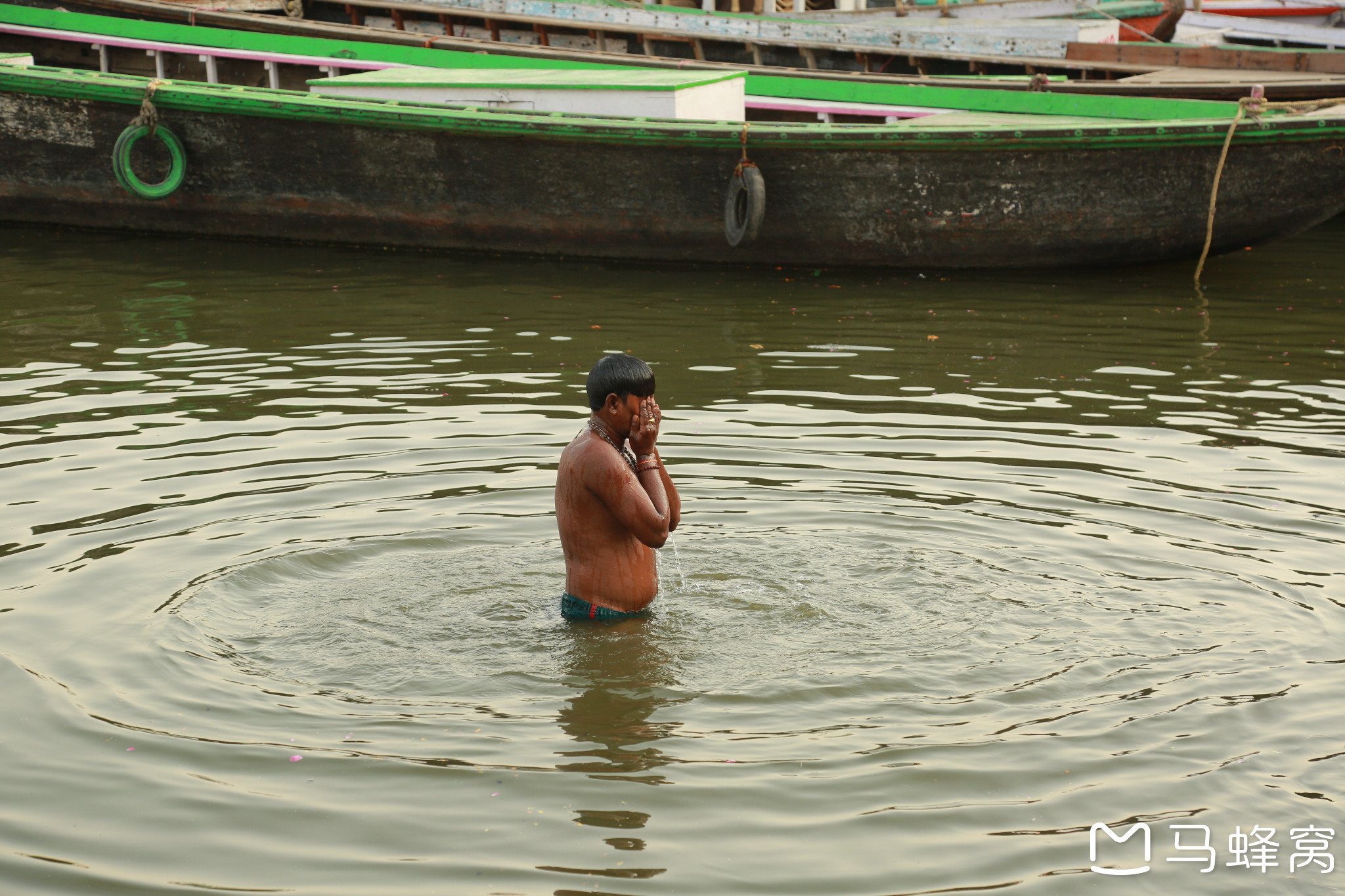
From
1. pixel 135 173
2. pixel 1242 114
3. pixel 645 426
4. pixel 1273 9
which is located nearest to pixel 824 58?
pixel 1242 114

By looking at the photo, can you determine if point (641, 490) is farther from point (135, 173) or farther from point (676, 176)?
point (135, 173)

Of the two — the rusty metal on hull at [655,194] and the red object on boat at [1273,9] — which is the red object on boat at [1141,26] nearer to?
the red object on boat at [1273,9]

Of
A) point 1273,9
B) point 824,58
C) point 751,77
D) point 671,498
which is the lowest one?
point 671,498

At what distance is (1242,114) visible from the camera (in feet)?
35.8

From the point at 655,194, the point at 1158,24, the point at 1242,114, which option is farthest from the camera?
the point at 1158,24

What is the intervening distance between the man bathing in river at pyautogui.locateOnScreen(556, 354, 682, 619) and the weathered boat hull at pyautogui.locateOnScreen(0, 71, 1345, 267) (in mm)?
6658

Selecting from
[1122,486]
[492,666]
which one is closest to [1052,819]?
[492,666]

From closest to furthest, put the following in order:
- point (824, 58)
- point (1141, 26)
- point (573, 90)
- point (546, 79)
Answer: point (573, 90), point (546, 79), point (824, 58), point (1141, 26)

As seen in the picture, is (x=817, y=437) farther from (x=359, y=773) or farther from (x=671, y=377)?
(x=359, y=773)

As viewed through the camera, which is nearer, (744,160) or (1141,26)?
(744,160)

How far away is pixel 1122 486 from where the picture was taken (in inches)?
267

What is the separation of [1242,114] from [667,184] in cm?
474

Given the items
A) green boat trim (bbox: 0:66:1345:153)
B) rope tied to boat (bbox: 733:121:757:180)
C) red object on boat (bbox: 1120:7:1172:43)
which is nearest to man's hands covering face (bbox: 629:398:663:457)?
rope tied to boat (bbox: 733:121:757:180)

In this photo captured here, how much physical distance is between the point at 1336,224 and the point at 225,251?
1171cm
